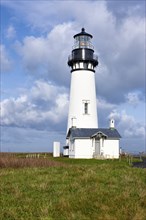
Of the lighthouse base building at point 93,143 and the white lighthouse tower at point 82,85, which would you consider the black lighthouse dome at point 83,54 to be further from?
A: the lighthouse base building at point 93,143

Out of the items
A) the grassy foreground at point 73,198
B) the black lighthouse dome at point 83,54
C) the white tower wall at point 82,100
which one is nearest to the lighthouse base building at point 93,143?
the white tower wall at point 82,100

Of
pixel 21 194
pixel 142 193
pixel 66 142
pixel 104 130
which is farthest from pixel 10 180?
pixel 66 142

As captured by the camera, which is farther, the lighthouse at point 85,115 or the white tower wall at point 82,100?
the white tower wall at point 82,100

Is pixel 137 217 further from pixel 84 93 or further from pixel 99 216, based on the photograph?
pixel 84 93

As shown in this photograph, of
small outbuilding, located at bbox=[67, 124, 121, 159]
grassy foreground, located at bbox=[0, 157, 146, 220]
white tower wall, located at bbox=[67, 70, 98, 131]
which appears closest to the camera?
grassy foreground, located at bbox=[0, 157, 146, 220]

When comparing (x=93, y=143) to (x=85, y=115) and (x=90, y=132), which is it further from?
(x=85, y=115)

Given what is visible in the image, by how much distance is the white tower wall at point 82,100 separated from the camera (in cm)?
4000

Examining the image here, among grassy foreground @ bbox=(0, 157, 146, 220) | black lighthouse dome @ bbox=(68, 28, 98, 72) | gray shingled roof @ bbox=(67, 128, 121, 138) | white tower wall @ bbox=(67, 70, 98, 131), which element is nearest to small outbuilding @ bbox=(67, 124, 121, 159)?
gray shingled roof @ bbox=(67, 128, 121, 138)

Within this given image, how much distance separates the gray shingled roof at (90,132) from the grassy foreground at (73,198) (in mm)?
24957

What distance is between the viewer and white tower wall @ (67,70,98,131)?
40000 millimetres

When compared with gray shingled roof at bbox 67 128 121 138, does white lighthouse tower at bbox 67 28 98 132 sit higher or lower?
higher

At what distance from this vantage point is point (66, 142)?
43.3 meters

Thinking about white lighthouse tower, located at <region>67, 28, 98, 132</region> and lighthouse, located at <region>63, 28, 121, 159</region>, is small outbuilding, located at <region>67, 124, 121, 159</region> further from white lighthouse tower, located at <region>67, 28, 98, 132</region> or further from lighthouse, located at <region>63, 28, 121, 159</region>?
white lighthouse tower, located at <region>67, 28, 98, 132</region>

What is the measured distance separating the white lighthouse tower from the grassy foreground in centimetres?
2714
